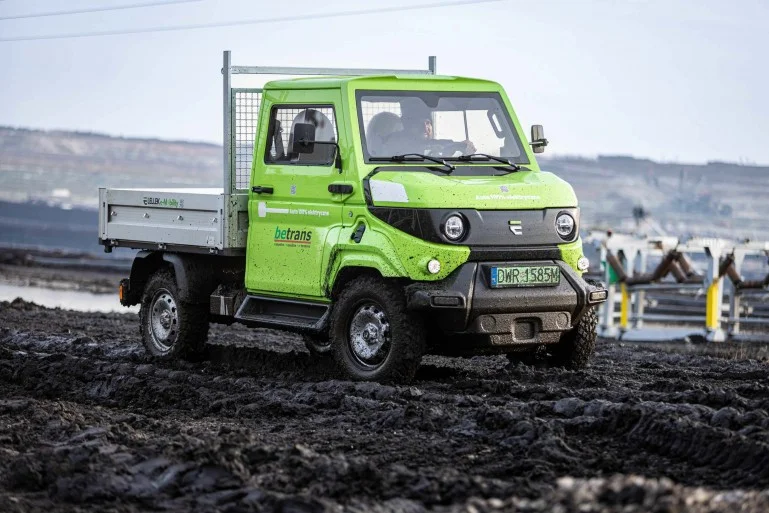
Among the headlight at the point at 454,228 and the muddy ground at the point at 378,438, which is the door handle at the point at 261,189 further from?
the headlight at the point at 454,228

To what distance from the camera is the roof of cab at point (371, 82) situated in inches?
432

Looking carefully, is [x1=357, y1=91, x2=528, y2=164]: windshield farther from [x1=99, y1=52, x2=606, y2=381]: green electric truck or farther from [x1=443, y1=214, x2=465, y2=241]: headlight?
[x1=443, y1=214, x2=465, y2=241]: headlight

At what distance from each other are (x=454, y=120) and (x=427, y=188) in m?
1.18

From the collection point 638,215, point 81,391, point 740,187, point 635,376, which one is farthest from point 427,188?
point 740,187

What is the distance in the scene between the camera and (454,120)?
36.7ft

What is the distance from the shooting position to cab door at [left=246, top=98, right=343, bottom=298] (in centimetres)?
1088

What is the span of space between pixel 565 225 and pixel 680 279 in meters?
11.3

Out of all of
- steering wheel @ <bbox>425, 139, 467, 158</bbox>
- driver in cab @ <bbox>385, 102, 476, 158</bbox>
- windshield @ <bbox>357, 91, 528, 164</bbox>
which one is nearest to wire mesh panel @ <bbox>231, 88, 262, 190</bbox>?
windshield @ <bbox>357, 91, 528, 164</bbox>

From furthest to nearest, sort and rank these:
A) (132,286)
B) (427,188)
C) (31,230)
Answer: (31,230) → (132,286) → (427,188)

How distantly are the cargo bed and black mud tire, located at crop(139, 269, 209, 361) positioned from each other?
0.38 metres

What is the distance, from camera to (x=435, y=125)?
437 inches

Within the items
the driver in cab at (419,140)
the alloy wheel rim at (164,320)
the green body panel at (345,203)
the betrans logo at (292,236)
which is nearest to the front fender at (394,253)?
the green body panel at (345,203)

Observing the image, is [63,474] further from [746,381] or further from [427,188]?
[746,381]

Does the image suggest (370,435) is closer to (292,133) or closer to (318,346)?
(292,133)
